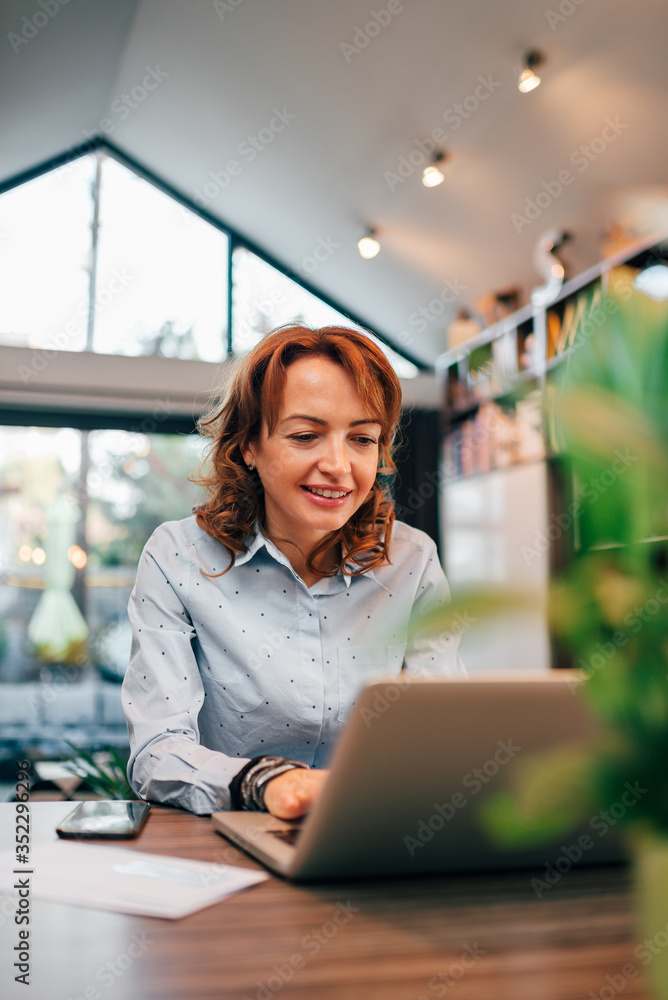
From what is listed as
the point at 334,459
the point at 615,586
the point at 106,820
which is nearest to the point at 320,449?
the point at 334,459

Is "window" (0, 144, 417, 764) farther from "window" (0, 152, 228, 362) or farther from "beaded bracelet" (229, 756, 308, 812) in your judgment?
"beaded bracelet" (229, 756, 308, 812)

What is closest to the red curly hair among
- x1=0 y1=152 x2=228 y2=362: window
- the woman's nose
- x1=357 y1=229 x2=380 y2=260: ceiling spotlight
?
the woman's nose

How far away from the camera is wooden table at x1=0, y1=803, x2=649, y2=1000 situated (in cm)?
52

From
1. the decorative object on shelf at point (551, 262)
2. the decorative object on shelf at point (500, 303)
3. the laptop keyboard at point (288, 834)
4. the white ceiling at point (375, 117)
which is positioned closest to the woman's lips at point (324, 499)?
Answer: the laptop keyboard at point (288, 834)

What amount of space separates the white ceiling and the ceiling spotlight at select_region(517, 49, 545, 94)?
0.04 metres

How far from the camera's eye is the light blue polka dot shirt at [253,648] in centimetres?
135

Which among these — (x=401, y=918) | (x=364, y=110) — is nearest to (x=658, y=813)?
(x=401, y=918)

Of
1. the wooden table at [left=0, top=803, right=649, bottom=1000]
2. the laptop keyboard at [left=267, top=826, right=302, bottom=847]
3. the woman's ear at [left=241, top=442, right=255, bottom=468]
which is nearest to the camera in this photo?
the wooden table at [left=0, top=803, right=649, bottom=1000]

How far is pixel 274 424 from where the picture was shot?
5.05 ft

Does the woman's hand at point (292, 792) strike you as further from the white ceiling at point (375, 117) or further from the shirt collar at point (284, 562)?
the white ceiling at point (375, 117)

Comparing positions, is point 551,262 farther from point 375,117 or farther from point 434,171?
point 375,117

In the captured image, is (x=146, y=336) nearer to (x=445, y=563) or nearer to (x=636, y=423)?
(x=445, y=563)

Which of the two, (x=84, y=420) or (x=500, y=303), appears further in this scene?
(x=84, y=420)

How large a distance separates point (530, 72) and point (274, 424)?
2317 mm
